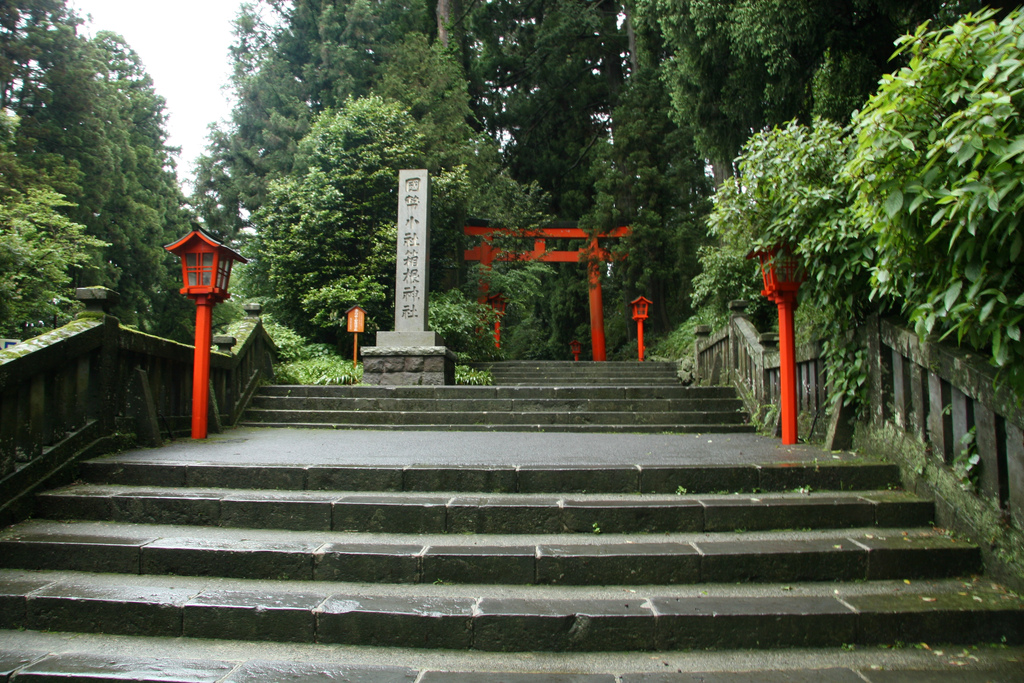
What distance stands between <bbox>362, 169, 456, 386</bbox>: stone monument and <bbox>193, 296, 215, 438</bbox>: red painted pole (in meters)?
3.59

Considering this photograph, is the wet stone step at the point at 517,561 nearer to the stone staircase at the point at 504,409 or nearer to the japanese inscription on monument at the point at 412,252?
the stone staircase at the point at 504,409

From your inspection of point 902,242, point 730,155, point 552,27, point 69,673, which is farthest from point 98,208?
point 902,242

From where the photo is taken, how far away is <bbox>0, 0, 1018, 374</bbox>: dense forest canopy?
9.23m

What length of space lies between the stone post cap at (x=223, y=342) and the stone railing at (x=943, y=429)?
21.1ft

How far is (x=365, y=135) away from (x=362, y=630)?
13.2m

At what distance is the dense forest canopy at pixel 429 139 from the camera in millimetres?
9234

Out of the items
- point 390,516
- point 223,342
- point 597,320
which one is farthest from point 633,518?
point 597,320

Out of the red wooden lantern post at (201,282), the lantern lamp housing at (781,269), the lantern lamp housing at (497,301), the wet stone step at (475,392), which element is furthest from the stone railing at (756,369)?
the lantern lamp housing at (497,301)

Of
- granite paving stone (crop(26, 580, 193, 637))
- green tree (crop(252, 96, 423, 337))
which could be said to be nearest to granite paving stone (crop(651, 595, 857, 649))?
granite paving stone (crop(26, 580, 193, 637))

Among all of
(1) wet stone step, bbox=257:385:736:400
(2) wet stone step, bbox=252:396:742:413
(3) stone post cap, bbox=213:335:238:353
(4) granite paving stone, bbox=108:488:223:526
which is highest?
(3) stone post cap, bbox=213:335:238:353

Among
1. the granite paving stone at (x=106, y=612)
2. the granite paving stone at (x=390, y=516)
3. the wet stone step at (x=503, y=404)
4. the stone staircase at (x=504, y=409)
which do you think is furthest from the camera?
the wet stone step at (x=503, y=404)

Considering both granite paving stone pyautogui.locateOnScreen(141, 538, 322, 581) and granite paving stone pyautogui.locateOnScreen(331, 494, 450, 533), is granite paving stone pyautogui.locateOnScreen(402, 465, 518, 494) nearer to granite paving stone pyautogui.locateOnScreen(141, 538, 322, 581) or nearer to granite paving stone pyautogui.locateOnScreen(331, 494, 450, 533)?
granite paving stone pyautogui.locateOnScreen(331, 494, 450, 533)

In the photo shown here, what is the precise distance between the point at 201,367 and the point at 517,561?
163 inches

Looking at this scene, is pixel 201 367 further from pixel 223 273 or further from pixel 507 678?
pixel 507 678
